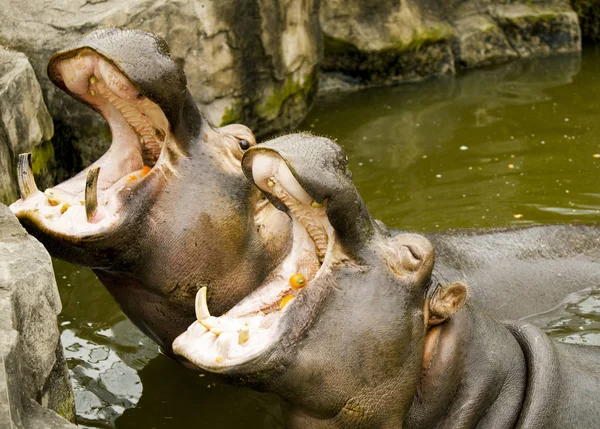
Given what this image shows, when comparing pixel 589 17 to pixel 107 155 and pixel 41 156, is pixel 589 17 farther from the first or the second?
pixel 107 155

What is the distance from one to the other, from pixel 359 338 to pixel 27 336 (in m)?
0.99

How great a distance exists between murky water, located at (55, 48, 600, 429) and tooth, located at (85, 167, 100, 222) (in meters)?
1.01

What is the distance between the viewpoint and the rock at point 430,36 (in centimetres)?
920

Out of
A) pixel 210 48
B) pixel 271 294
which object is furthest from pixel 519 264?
pixel 210 48

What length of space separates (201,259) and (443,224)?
102 inches

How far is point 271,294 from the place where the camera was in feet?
10.3

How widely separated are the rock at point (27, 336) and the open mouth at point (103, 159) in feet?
0.93

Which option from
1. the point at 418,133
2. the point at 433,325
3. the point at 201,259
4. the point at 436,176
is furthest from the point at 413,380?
the point at 418,133

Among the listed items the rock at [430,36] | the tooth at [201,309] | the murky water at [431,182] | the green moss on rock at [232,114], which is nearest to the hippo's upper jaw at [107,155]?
A: the tooth at [201,309]

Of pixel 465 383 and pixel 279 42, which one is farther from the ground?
pixel 465 383

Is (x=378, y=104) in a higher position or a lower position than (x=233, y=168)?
lower

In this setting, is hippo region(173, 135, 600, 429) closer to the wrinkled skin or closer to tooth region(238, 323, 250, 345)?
tooth region(238, 323, 250, 345)

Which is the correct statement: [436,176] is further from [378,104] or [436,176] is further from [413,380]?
[413,380]

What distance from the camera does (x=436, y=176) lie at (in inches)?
273
